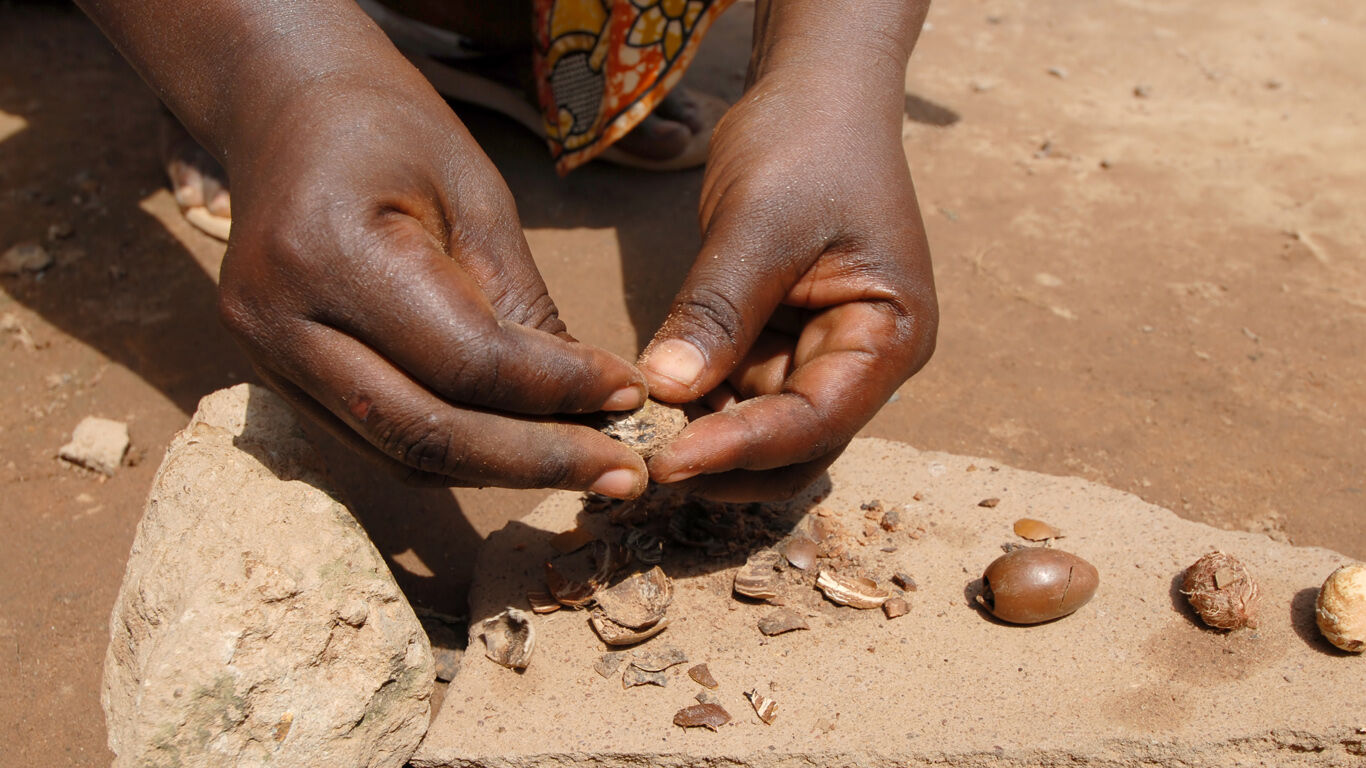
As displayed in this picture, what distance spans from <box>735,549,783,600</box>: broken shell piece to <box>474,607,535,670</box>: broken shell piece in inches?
18.7

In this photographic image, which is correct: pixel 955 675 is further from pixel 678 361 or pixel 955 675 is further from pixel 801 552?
pixel 678 361

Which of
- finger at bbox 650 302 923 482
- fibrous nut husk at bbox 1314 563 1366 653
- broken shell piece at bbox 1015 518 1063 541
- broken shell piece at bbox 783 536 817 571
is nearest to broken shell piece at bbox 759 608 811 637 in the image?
broken shell piece at bbox 783 536 817 571

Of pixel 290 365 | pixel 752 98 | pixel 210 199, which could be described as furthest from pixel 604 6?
pixel 290 365

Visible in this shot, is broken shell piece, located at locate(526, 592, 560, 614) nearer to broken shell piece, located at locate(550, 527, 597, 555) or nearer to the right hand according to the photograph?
broken shell piece, located at locate(550, 527, 597, 555)

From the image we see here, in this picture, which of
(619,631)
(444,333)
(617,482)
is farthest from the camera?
(619,631)

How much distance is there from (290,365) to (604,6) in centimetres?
214

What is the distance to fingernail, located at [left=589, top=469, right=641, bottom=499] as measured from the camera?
1872 millimetres

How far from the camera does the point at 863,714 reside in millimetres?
1953

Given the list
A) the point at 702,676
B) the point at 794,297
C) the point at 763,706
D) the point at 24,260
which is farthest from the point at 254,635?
the point at 24,260

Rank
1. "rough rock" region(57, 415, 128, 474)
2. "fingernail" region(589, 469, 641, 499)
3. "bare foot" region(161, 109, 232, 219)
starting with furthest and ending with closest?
"bare foot" region(161, 109, 232, 219) < "rough rock" region(57, 415, 128, 474) < "fingernail" region(589, 469, 641, 499)

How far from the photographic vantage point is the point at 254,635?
1.75m

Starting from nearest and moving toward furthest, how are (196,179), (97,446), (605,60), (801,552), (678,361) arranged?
(678,361)
(801,552)
(97,446)
(605,60)
(196,179)

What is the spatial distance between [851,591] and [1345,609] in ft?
3.20

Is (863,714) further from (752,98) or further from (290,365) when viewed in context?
(752,98)
